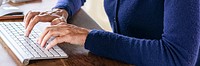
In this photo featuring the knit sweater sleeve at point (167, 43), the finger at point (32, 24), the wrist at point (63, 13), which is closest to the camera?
the knit sweater sleeve at point (167, 43)

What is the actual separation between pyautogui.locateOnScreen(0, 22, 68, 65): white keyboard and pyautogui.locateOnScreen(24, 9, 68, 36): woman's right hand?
22 millimetres

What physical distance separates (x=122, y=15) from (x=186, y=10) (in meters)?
0.33

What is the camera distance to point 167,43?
33.8 inches

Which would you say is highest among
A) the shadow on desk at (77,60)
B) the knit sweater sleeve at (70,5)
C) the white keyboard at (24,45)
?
the knit sweater sleeve at (70,5)

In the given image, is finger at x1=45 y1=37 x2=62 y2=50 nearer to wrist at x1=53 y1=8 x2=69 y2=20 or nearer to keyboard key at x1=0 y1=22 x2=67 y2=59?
keyboard key at x1=0 y1=22 x2=67 y2=59

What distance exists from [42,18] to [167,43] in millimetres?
415

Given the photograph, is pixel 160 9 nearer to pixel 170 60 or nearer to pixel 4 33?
pixel 170 60

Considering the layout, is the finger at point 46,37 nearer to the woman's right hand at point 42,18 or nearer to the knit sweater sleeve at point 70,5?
the woman's right hand at point 42,18

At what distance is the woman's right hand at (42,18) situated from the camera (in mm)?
1001

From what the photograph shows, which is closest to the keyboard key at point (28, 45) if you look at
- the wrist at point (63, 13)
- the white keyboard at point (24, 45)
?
the white keyboard at point (24, 45)

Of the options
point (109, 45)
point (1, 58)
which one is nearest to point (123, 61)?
point (109, 45)

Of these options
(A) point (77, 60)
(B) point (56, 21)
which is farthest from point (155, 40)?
(B) point (56, 21)

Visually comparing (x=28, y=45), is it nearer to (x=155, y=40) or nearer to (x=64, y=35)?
(x=64, y=35)

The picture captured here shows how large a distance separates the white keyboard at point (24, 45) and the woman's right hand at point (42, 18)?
0.02m
